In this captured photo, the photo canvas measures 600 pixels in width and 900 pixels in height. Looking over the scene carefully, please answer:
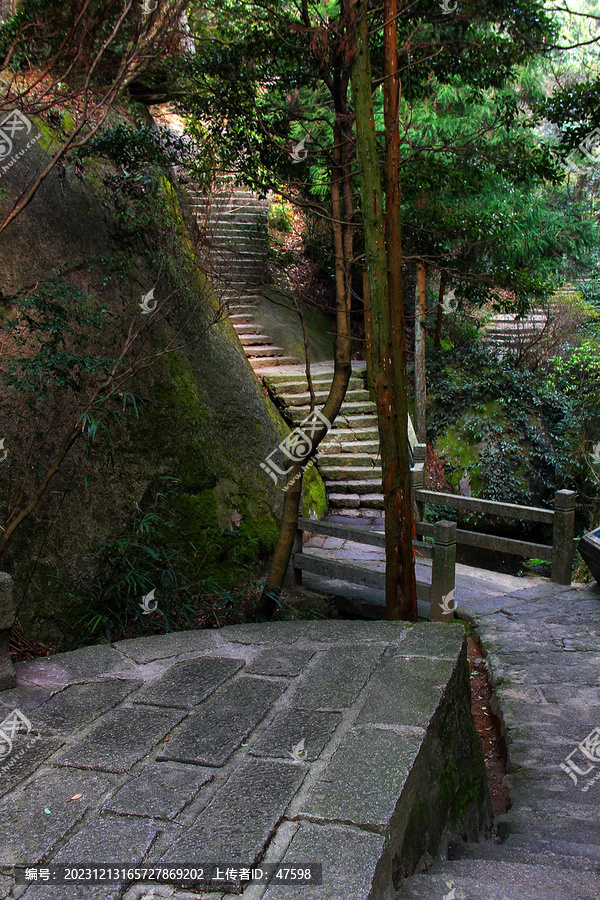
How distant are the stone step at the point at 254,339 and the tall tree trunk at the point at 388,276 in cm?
758

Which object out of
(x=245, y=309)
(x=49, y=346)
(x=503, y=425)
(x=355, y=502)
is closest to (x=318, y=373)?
(x=245, y=309)

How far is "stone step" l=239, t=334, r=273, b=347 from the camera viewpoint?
1208 centimetres

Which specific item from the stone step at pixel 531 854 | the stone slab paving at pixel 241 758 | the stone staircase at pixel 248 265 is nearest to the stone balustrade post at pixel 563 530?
the stone slab paving at pixel 241 758

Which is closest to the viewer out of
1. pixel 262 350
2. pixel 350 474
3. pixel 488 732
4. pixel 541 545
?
pixel 488 732

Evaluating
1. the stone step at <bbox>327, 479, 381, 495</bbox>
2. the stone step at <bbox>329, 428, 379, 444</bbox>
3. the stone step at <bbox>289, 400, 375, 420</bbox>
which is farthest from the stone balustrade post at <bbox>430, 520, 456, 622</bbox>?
the stone step at <bbox>289, 400, 375, 420</bbox>

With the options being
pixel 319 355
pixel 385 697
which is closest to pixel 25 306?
pixel 385 697

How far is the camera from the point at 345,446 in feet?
33.5

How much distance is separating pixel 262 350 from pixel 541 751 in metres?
9.47

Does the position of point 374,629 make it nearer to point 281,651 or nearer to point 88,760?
point 281,651

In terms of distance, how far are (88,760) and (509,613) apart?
4.59m

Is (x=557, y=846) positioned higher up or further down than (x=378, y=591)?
higher up

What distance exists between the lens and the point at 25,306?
3.85 m

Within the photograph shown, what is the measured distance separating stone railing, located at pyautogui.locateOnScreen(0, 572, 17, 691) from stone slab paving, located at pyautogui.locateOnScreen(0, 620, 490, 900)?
0.06 m

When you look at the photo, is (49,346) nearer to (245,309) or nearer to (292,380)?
(292,380)
